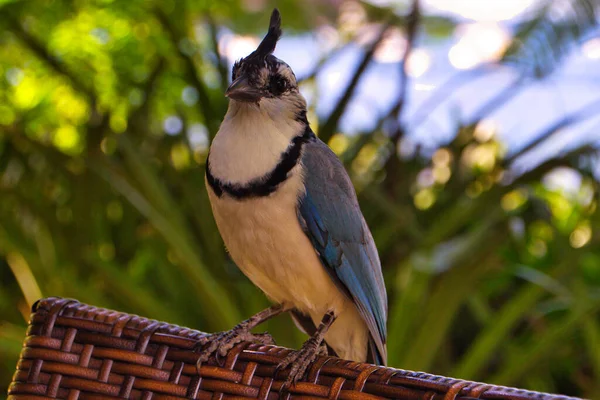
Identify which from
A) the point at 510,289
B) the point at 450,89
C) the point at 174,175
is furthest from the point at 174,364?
the point at 510,289

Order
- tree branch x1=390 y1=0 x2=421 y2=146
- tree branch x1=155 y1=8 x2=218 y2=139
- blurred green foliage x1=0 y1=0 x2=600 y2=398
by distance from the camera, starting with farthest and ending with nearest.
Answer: tree branch x1=390 y1=0 x2=421 y2=146, tree branch x1=155 y1=8 x2=218 y2=139, blurred green foliage x1=0 y1=0 x2=600 y2=398

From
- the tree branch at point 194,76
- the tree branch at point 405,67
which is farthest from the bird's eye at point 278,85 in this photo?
the tree branch at point 405,67

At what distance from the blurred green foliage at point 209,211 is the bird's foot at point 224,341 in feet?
3.22

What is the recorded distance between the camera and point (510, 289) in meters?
3.29

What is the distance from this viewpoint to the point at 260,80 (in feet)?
4.30

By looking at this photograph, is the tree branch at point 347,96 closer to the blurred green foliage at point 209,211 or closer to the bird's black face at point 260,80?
the blurred green foliage at point 209,211

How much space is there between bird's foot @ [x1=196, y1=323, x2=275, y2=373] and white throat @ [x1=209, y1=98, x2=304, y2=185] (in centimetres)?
23

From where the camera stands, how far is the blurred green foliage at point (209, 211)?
2283 mm

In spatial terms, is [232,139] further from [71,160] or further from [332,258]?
[71,160]

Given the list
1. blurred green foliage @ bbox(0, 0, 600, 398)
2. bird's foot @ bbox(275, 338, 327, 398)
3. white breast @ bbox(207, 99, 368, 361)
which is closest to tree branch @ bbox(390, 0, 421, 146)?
blurred green foliage @ bbox(0, 0, 600, 398)

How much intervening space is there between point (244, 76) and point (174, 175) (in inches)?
56.7

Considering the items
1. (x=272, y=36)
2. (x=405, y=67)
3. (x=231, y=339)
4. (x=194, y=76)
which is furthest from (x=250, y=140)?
(x=405, y=67)

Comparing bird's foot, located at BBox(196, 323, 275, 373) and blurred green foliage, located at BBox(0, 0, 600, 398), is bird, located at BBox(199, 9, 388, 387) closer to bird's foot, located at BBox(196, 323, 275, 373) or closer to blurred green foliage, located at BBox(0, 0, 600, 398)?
bird's foot, located at BBox(196, 323, 275, 373)

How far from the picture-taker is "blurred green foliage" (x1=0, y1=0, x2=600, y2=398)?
228cm
